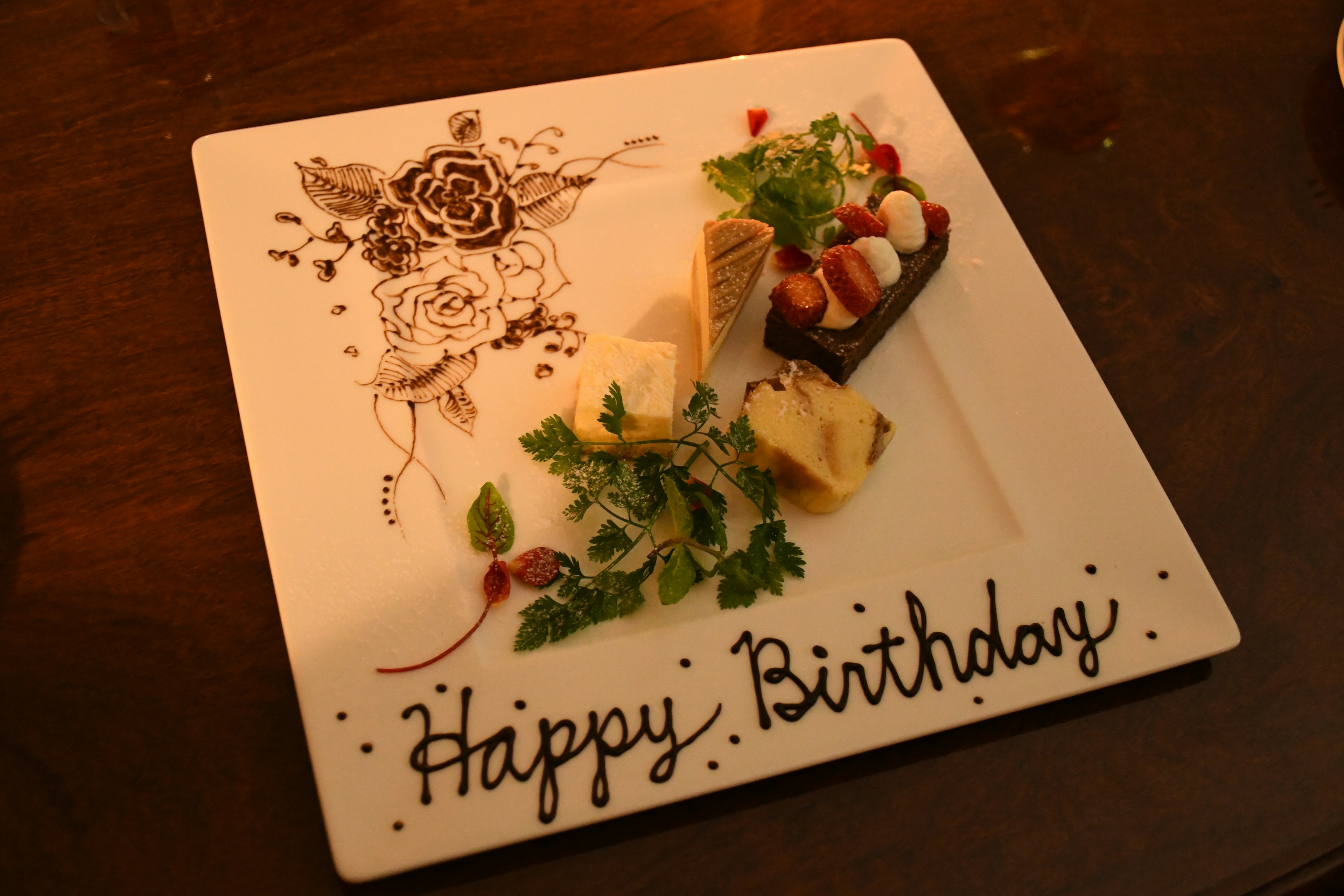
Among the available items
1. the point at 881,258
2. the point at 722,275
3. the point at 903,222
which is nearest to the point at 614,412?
the point at 722,275

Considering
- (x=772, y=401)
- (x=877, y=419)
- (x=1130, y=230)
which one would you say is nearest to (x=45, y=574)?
(x=772, y=401)

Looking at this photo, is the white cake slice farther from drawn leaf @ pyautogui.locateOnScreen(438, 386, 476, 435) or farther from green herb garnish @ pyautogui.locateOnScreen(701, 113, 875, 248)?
green herb garnish @ pyautogui.locateOnScreen(701, 113, 875, 248)

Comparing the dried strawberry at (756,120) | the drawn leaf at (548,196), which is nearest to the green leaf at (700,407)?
the drawn leaf at (548,196)

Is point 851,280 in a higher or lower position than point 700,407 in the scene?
higher

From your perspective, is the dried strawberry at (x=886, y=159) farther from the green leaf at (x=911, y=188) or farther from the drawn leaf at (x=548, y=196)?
the drawn leaf at (x=548, y=196)

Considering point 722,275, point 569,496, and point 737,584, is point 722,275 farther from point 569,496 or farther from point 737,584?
point 737,584

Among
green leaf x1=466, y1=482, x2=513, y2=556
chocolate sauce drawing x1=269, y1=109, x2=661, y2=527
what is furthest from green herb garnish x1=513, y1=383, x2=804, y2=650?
chocolate sauce drawing x1=269, y1=109, x2=661, y2=527

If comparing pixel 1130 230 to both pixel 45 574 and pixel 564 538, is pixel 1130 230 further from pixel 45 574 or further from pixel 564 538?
pixel 45 574
